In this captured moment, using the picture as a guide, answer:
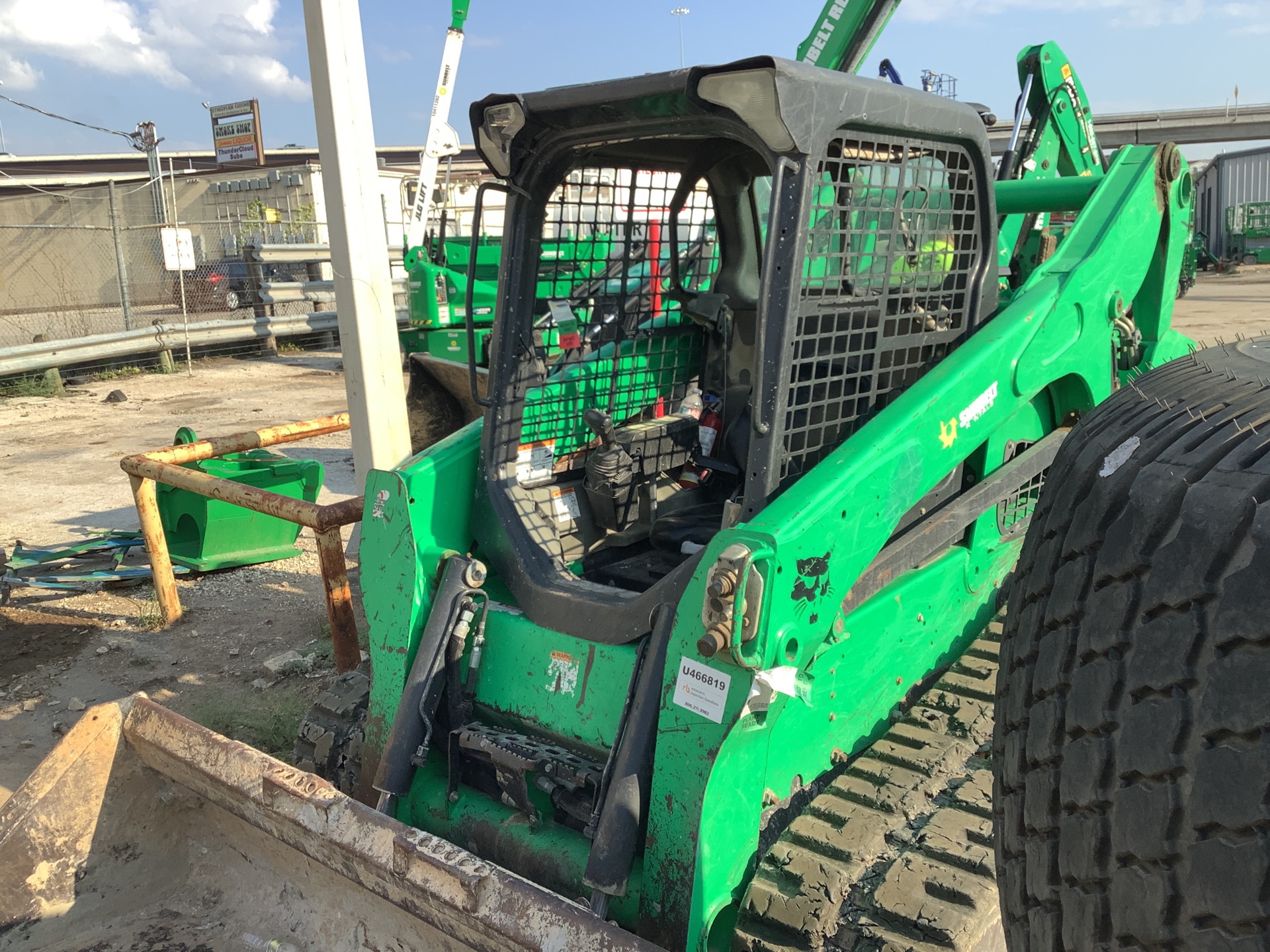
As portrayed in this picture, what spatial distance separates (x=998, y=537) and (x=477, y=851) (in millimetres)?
1924

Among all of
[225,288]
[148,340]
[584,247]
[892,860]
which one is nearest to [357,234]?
[584,247]

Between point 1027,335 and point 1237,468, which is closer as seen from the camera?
point 1237,468

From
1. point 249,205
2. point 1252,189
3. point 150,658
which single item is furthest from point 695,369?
point 1252,189

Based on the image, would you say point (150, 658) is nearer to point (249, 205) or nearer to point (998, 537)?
point (998, 537)

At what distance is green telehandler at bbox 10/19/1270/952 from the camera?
1.60m

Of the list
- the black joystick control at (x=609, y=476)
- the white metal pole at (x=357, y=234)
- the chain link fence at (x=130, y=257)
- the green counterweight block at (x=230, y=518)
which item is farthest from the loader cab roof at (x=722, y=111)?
the chain link fence at (x=130, y=257)

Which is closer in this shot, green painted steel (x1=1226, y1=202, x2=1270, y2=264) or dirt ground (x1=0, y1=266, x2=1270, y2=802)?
dirt ground (x1=0, y1=266, x2=1270, y2=802)

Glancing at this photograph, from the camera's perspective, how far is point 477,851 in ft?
9.07

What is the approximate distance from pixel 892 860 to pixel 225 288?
20410mm

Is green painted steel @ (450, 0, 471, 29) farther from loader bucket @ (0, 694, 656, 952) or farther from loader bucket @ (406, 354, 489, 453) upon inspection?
loader bucket @ (0, 694, 656, 952)

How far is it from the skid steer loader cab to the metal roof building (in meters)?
38.6

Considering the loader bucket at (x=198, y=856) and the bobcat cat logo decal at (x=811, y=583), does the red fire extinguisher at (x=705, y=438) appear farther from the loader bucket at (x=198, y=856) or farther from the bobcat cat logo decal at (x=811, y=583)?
the loader bucket at (x=198, y=856)

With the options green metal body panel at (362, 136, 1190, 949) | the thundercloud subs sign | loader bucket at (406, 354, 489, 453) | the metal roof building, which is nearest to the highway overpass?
the metal roof building

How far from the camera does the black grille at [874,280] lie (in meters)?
2.58
